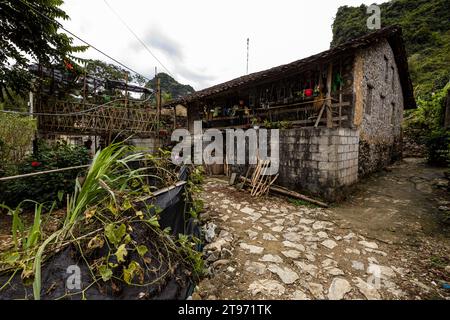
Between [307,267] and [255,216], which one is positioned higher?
[255,216]

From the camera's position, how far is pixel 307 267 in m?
3.10

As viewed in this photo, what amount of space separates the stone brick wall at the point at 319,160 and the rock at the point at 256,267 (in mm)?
3869

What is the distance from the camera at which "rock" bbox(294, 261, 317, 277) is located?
2984 millimetres

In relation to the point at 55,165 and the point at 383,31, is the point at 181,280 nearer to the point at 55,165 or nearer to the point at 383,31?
the point at 55,165

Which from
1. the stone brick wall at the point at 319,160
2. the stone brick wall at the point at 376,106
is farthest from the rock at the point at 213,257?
the stone brick wall at the point at 376,106

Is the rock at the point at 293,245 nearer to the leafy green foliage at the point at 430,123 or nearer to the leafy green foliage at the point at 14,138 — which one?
the leafy green foliage at the point at 14,138

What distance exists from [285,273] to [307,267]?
1.35 ft

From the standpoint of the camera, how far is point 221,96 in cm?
1194

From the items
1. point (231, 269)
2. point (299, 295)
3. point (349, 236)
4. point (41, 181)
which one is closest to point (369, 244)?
point (349, 236)

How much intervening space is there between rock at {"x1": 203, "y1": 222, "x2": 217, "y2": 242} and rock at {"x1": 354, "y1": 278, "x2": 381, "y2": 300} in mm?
2350

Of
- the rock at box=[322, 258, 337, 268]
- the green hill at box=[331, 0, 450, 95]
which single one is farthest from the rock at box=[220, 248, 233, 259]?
the green hill at box=[331, 0, 450, 95]

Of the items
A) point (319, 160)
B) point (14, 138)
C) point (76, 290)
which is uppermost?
point (14, 138)

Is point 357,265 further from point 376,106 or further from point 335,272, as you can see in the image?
point 376,106
